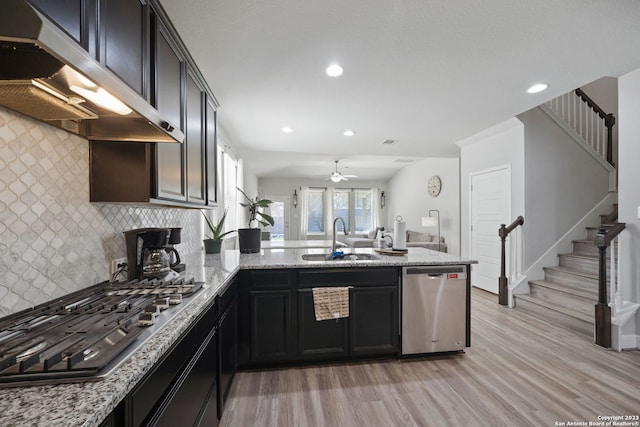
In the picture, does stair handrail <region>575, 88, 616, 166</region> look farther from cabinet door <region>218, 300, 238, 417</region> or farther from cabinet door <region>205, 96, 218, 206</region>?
cabinet door <region>218, 300, 238, 417</region>

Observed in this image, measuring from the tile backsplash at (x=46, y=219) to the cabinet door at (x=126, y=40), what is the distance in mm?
416

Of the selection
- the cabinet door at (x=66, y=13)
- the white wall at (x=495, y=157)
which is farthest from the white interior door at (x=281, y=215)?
the cabinet door at (x=66, y=13)

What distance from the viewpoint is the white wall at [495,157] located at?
3984mm

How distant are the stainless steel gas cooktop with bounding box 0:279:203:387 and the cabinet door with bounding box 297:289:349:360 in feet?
3.48

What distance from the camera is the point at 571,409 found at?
1.78 metres

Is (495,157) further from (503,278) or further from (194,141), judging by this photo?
(194,141)

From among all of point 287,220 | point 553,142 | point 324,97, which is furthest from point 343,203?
point 324,97

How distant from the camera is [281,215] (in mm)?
9312

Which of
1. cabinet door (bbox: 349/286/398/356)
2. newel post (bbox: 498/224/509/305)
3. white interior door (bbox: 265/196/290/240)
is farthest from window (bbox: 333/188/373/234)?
cabinet door (bbox: 349/286/398/356)

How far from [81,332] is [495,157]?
5.16 meters

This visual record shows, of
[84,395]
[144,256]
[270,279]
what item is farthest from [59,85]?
[270,279]

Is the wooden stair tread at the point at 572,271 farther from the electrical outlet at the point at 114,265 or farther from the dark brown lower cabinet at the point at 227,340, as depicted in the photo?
the electrical outlet at the point at 114,265

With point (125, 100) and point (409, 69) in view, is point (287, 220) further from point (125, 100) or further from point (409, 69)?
point (125, 100)

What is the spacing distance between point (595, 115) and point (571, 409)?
15.3 feet
